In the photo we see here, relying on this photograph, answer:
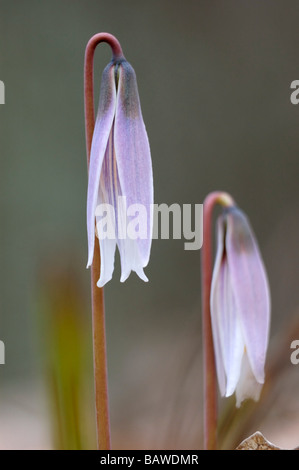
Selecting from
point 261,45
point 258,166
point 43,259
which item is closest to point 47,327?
point 43,259

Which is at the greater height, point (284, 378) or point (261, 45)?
point (261, 45)

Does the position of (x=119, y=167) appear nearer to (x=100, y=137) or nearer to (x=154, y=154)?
(x=100, y=137)

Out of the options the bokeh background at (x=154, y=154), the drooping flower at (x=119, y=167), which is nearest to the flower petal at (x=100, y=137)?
the drooping flower at (x=119, y=167)

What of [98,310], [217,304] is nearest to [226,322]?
[217,304]

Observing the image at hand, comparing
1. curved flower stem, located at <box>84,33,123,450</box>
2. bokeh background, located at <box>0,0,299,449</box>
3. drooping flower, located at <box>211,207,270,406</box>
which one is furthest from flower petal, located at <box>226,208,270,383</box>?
bokeh background, located at <box>0,0,299,449</box>

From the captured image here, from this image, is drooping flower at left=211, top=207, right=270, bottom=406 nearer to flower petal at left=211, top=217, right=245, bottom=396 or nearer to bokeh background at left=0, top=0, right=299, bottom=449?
flower petal at left=211, top=217, right=245, bottom=396
